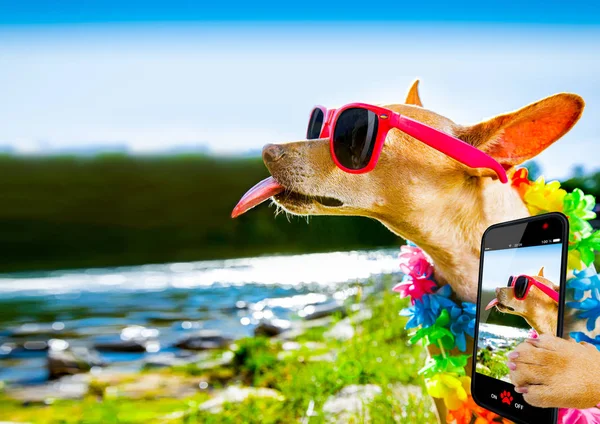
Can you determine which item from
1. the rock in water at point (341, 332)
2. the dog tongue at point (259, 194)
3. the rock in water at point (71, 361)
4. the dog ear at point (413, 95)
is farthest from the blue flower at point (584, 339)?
the rock in water at point (71, 361)

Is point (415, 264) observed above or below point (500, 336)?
above

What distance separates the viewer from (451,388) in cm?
196

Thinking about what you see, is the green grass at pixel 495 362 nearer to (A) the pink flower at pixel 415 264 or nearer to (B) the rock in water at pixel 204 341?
(A) the pink flower at pixel 415 264

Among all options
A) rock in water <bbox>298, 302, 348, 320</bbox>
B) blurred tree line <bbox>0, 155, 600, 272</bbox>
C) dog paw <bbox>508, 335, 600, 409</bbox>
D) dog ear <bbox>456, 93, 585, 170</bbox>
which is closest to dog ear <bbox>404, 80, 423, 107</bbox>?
dog ear <bbox>456, 93, 585, 170</bbox>

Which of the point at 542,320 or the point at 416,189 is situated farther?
the point at 416,189

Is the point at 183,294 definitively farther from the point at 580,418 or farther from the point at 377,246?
the point at 580,418

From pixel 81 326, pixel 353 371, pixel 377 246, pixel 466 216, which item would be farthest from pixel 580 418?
pixel 377 246

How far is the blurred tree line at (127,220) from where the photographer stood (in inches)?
732

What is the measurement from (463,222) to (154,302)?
30.1 feet

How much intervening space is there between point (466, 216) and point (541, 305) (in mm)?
550

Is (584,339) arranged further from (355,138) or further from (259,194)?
(259,194)

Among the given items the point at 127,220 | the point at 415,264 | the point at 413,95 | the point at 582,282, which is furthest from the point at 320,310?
the point at 127,220

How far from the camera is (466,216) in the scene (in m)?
2.02

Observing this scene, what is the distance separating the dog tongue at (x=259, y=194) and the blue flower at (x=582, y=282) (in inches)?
34.6
